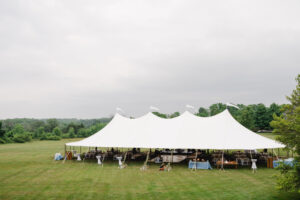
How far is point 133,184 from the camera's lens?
34.8 feet

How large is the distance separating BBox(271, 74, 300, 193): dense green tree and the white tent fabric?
23.4 feet

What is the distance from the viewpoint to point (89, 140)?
1750 centimetres

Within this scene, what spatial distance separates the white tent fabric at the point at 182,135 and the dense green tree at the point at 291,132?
7.14 m

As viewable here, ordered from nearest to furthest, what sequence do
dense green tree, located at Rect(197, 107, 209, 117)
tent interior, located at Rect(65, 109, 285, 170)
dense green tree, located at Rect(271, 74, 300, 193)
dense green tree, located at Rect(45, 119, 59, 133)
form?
A: dense green tree, located at Rect(271, 74, 300, 193) → tent interior, located at Rect(65, 109, 285, 170) → dense green tree, located at Rect(45, 119, 59, 133) → dense green tree, located at Rect(197, 107, 209, 117)

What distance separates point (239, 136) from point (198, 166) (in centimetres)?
337

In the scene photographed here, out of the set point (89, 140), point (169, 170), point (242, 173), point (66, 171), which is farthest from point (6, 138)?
point (242, 173)

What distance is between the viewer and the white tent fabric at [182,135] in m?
14.9

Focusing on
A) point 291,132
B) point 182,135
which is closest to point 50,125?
point 182,135

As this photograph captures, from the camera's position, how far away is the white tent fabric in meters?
14.9

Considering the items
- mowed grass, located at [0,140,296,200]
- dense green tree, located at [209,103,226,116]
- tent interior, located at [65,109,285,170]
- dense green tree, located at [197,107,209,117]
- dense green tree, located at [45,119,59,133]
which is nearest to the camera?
mowed grass, located at [0,140,296,200]

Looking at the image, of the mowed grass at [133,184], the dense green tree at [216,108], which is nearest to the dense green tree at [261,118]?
the dense green tree at [216,108]

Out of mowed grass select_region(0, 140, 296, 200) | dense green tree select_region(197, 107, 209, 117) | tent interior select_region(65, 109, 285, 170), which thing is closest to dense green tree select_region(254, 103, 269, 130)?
dense green tree select_region(197, 107, 209, 117)

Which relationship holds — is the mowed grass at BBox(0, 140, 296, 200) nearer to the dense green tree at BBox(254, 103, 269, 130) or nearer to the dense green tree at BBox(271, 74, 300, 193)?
the dense green tree at BBox(271, 74, 300, 193)

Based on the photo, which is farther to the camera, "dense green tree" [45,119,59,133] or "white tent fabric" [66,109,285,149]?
"dense green tree" [45,119,59,133]
